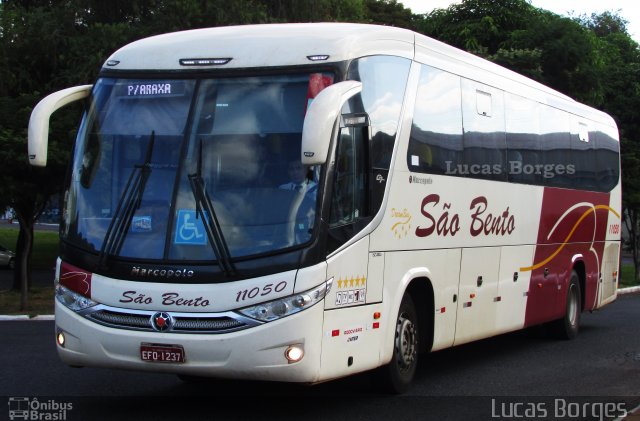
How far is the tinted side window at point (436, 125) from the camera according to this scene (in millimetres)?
9945

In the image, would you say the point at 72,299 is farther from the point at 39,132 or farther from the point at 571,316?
the point at 571,316

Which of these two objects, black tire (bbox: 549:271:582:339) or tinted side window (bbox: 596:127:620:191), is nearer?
black tire (bbox: 549:271:582:339)

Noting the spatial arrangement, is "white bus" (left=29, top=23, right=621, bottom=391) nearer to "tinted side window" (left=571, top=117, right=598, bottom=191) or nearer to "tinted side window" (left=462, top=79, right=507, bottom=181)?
"tinted side window" (left=462, top=79, right=507, bottom=181)

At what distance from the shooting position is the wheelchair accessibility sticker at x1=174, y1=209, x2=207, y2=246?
7.94 m

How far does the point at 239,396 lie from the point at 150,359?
1.83m

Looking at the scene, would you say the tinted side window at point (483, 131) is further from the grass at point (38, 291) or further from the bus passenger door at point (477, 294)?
the grass at point (38, 291)

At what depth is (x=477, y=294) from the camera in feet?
37.7

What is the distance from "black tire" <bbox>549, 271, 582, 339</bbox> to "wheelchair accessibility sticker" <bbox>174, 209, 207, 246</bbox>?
28.0 ft

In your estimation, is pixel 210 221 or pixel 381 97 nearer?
pixel 210 221

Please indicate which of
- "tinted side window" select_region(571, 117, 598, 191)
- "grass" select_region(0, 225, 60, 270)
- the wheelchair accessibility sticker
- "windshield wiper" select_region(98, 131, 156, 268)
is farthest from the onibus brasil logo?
"grass" select_region(0, 225, 60, 270)

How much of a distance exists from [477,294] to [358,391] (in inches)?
91.9

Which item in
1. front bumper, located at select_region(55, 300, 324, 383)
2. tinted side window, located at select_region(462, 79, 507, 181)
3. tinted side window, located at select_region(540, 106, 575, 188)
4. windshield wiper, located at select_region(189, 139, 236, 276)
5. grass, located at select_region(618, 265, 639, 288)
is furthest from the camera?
grass, located at select_region(618, 265, 639, 288)

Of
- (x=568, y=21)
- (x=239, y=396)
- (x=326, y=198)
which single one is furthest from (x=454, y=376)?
(x=568, y=21)

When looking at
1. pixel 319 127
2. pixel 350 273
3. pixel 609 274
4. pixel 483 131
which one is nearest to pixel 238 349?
pixel 350 273
